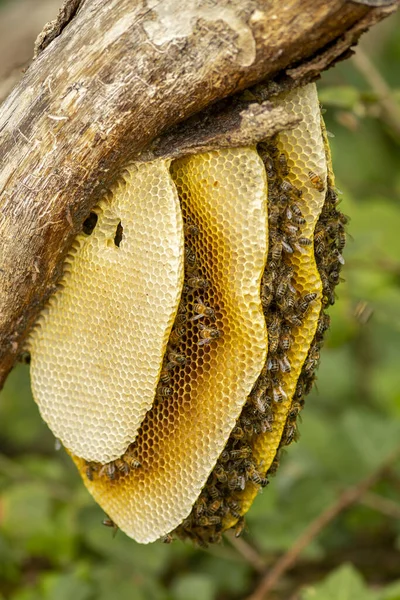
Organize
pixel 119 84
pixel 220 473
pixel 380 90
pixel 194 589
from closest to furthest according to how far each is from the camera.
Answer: pixel 119 84 < pixel 220 473 < pixel 194 589 < pixel 380 90

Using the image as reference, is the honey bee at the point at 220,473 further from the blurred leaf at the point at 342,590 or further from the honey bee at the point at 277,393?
the blurred leaf at the point at 342,590

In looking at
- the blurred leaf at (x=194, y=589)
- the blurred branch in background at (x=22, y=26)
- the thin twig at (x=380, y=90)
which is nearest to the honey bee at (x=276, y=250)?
the thin twig at (x=380, y=90)

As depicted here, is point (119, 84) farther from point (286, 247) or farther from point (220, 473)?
point (220, 473)

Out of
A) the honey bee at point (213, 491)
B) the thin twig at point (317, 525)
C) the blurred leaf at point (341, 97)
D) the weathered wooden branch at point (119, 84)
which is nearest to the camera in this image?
the weathered wooden branch at point (119, 84)

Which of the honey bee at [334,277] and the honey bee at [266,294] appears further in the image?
the honey bee at [334,277]

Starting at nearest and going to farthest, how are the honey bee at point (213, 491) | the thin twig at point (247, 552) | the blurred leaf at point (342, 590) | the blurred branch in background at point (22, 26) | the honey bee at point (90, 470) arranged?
1. the honey bee at point (213, 491)
2. the honey bee at point (90, 470)
3. the blurred leaf at point (342, 590)
4. the thin twig at point (247, 552)
5. the blurred branch in background at point (22, 26)

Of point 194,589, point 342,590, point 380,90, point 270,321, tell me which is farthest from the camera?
point 380,90

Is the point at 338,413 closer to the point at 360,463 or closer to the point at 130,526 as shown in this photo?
the point at 360,463

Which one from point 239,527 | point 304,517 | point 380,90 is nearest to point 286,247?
point 239,527
